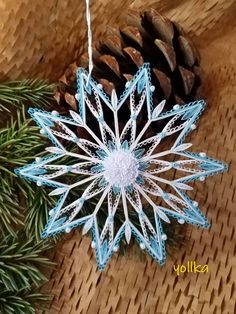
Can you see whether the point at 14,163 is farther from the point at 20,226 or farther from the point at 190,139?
the point at 190,139

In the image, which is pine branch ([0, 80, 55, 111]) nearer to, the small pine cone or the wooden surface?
the small pine cone

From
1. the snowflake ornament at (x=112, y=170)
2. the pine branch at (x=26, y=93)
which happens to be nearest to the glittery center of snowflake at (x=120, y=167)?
the snowflake ornament at (x=112, y=170)

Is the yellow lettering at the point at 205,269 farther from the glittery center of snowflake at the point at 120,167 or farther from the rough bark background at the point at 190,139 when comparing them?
the glittery center of snowflake at the point at 120,167

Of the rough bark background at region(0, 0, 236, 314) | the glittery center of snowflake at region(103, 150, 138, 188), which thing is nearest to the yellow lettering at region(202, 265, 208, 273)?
the rough bark background at region(0, 0, 236, 314)

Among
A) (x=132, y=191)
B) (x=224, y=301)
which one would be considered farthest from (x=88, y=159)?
(x=224, y=301)

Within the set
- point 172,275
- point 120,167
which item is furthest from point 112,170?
point 172,275

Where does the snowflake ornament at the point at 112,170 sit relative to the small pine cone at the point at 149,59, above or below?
below
